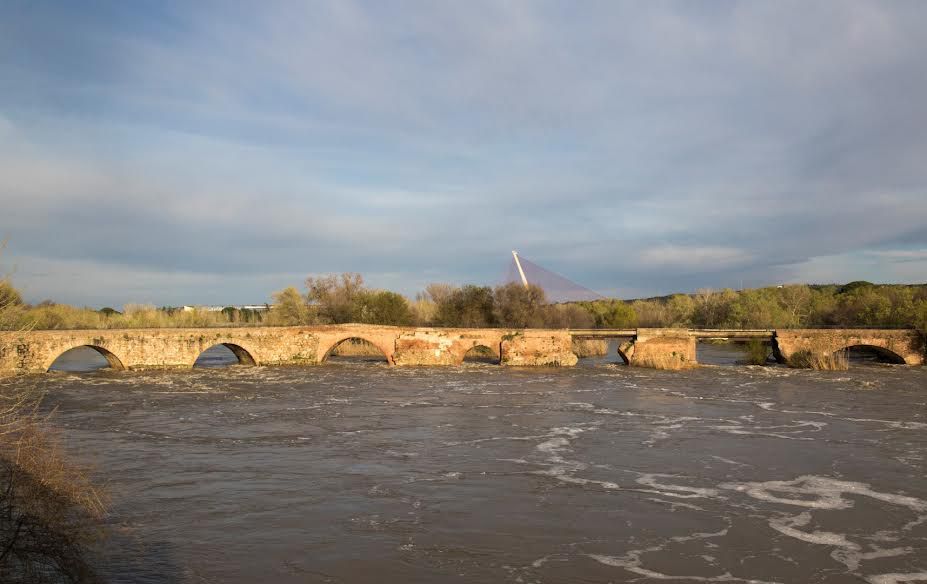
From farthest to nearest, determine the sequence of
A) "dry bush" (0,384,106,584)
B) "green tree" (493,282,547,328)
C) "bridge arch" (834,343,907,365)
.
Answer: "green tree" (493,282,547,328), "bridge arch" (834,343,907,365), "dry bush" (0,384,106,584)

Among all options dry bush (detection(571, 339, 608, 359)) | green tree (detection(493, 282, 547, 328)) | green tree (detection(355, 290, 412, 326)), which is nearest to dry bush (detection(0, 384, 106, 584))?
dry bush (detection(571, 339, 608, 359))

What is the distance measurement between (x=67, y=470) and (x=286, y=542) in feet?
10.6

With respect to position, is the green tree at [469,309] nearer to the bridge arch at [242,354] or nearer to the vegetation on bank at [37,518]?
the bridge arch at [242,354]

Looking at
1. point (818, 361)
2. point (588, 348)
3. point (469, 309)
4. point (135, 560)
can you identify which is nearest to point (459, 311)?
point (469, 309)

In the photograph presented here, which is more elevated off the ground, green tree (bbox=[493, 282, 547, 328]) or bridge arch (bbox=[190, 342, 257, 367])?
green tree (bbox=[493, 282, 547, 328])

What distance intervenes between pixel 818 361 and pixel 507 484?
29.3m

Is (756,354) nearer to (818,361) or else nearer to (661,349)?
(818,361)

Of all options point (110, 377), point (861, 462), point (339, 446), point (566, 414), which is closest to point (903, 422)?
point (861, 462)

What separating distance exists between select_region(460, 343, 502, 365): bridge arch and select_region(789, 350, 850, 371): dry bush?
643 inches

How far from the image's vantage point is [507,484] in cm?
1379

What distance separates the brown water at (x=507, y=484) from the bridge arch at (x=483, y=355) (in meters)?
12.7

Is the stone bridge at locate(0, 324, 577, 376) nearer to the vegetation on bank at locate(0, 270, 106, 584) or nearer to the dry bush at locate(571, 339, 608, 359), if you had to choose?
the dry bush at locate(571, 339, 608, 359)

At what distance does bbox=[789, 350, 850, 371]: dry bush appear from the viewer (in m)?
36.4

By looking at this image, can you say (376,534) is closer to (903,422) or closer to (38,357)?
(903,422)
